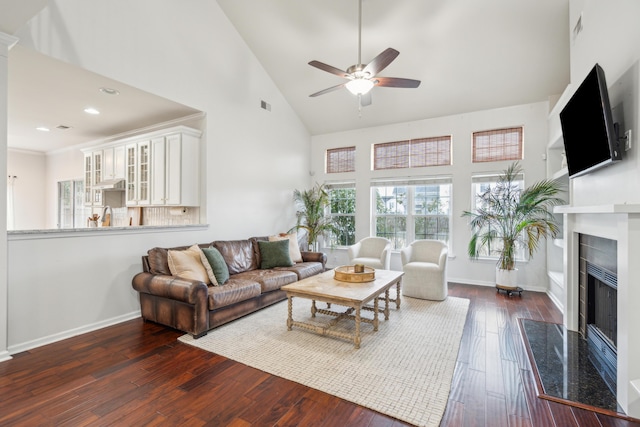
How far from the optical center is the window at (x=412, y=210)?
228 inches

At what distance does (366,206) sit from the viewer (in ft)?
21.3

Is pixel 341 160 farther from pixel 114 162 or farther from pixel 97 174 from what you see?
pixel 97 174

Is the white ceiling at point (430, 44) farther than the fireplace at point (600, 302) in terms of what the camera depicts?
Yes

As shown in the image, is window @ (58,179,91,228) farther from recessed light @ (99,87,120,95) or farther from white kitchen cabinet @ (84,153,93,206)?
recessed light @ (99,87,120,95)

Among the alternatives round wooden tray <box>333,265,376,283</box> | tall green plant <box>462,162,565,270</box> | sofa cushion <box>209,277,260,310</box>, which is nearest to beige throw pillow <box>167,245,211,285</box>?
sofa cushion <box>209,277,260,310</box>

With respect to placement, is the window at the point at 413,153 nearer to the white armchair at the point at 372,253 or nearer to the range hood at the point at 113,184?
the white armchair at the point at 372,253

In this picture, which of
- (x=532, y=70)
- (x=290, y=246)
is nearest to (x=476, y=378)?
(x=290, y=246)

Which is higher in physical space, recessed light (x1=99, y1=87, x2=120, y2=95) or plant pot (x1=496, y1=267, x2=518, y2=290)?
recessed light (x1=99, y1=87, x2=120, y2=95)

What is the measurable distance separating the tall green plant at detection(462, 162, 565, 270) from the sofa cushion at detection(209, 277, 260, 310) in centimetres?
366

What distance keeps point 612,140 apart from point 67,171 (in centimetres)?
914

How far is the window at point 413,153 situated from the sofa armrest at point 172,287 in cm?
455

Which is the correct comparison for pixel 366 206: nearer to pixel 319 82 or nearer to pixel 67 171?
pixel 319 82

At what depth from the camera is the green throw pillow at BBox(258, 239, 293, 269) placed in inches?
184

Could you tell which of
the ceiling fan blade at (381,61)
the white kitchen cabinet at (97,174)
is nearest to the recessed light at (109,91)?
the white kitchen cabinet at (97,174)
